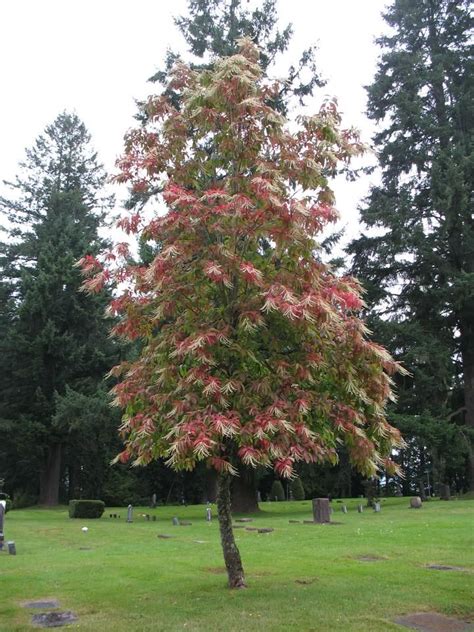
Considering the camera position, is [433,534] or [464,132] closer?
[433,534]

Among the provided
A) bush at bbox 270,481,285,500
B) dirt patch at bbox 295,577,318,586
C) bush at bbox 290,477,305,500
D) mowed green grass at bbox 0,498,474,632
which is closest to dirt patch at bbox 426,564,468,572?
mowed green grass at bbox 0,498,474,632

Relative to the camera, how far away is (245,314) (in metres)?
7.74

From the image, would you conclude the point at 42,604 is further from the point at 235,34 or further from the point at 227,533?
the point at 235,34

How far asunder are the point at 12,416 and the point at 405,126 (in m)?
29.7

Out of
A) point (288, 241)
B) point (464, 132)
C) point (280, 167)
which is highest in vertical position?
point (464, 132)

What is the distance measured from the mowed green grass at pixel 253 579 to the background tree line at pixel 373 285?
37.9 ft

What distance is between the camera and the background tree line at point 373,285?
29094mm

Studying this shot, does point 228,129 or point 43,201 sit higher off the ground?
point 43,201

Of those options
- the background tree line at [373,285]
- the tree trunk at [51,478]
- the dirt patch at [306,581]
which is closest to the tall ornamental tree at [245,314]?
the dirt patch at [306,581]

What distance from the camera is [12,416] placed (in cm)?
3872

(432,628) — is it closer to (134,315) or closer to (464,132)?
(134,315)

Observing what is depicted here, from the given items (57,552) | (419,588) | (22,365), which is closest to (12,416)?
(22,365)

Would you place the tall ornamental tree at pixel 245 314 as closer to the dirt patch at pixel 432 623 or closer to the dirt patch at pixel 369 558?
the dirt patch at pixel 432 623

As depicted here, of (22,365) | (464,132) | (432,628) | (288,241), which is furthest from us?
(22,365)
